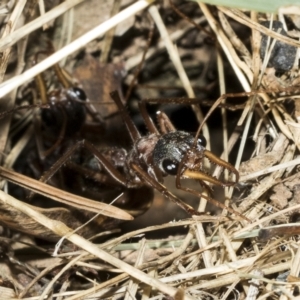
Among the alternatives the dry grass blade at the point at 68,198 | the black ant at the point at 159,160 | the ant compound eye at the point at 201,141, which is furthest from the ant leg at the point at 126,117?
the dry grass blade at the point at 68,198

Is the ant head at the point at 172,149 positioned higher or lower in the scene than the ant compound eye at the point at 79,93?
lower

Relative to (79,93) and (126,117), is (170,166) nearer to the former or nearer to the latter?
(126,117)

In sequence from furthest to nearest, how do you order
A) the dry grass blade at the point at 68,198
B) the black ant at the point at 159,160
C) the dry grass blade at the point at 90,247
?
the black ant at the point at 159,160 < the dry grass blade at the point at 68,198 < the dry grass blade at the point at 90,247

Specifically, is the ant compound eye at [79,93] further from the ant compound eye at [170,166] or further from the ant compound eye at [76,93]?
the ant compound eye at [170,166]

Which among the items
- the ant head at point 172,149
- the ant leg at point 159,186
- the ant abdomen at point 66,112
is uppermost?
the ant abdomen at point 66,112

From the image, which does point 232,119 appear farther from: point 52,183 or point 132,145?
point 52,183

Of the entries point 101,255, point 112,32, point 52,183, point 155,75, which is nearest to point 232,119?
point 155,75
